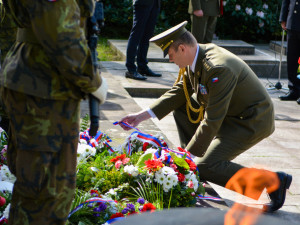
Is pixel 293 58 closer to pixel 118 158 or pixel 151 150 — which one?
pixel 151 150

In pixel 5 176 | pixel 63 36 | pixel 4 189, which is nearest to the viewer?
pixel 63 36

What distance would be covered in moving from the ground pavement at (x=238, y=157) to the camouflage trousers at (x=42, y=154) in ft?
4.60

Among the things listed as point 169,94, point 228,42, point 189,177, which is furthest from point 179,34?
point 228,42

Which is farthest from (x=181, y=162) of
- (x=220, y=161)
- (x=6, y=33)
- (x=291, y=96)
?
(x=291, y=96)

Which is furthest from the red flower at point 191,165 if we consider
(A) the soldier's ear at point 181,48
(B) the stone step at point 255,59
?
(B) the stone step at point 255,59

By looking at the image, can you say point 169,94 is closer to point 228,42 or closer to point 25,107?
point 25,107

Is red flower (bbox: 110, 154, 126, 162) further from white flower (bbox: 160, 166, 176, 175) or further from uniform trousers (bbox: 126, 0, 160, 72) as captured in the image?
uniform trousers (bbox: 126, 0, 160, 72)

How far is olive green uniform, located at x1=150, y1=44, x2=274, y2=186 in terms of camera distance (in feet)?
12.0

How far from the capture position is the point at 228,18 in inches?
453

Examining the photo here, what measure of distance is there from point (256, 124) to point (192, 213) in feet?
8.02

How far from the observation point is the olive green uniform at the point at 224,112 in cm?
366

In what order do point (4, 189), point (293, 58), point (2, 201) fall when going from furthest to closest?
1. point (293, 58)
2. point (4, 189)
3. point (2, 201)

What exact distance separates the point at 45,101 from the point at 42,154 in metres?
0.22

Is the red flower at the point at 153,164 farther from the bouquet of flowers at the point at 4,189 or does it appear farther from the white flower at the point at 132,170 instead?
the bouquet of flowers at the point at 4,189
